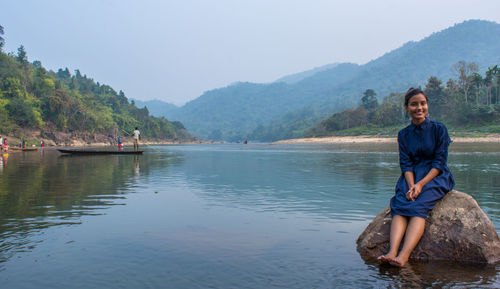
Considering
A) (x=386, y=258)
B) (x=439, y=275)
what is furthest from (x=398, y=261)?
(x=439, y=275)

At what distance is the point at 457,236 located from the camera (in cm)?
535

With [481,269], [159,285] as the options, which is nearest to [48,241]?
[159,285]

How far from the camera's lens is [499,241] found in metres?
5.45

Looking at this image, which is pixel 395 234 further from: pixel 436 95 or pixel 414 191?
pixel 436 95

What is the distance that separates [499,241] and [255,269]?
3652mm

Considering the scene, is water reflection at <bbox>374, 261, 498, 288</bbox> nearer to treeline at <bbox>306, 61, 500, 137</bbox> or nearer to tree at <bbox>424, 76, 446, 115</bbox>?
treeline at <bbox>306, 61, 500, 137</bbox>

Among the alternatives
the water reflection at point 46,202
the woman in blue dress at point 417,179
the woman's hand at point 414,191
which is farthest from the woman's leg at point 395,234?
the water reflection at point 46,202

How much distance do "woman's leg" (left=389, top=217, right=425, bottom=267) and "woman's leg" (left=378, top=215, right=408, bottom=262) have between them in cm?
7

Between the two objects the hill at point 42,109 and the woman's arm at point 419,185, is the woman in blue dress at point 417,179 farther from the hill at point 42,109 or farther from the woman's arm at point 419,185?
the hill at point 42,109

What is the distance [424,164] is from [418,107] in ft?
2.85

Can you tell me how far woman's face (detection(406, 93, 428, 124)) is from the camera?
5.57m

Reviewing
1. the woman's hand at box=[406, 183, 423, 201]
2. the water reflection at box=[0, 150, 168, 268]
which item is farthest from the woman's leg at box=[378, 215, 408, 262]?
the water reflection at box=[0, 150, 168, 268]

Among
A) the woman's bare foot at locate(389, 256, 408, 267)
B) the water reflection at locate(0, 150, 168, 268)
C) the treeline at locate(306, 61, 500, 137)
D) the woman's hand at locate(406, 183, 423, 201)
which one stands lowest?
the woman's bare foot at locate(389, 256, 408, 267)

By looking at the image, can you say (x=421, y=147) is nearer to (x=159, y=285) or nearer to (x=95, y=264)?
(x=159, y=285)
